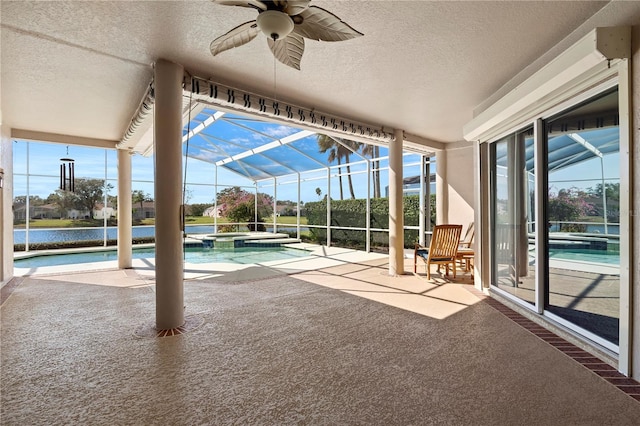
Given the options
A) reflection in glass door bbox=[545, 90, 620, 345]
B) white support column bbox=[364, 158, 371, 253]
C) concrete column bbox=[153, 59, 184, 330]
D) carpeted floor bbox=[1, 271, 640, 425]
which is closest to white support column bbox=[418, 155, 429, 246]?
white support column bbox=[364, 158, 371, 253]

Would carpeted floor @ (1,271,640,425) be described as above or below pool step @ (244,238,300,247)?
below

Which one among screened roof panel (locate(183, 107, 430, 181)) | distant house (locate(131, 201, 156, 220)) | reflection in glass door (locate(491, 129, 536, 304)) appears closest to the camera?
reflection in glass door (locate(491, 129, 536, 304))

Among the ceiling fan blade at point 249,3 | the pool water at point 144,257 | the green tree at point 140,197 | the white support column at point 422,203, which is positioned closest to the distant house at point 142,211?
the green tree at point 140,197

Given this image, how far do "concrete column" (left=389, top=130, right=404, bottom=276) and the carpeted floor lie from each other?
2270 millimetres

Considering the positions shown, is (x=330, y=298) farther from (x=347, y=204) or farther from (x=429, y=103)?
(x=347, y=204)

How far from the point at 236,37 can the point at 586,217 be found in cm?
339

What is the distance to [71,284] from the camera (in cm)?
562

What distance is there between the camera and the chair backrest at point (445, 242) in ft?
18.8

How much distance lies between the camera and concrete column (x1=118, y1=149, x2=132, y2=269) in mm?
7070

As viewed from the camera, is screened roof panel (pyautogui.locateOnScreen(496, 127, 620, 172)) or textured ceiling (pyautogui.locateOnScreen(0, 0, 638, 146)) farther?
screened roof panel (pyautogui.locateOnScreen(496, 127, 620, 172))

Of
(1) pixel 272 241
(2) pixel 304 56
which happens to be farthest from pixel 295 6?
(1) pixel 272 241

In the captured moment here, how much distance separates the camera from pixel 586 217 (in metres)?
3.04

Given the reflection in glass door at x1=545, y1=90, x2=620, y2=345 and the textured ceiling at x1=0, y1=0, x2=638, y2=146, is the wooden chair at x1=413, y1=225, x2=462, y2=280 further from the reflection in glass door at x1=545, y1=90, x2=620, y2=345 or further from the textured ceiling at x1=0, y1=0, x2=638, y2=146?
the reflection in glass door at x1=545, y1=90, x2=620, y2=345

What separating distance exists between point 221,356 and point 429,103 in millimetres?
4367
